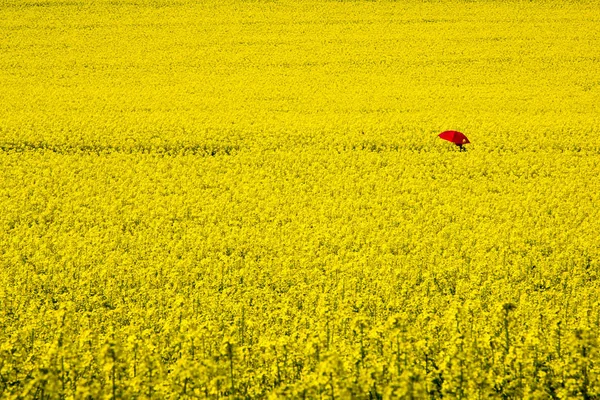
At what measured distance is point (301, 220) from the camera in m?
10.3

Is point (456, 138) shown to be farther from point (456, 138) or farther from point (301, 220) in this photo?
point (301, 220)

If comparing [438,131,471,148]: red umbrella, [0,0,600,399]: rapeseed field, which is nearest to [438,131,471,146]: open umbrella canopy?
[438,131,471,148]: red umbrella

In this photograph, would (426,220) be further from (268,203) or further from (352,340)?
(352,340)

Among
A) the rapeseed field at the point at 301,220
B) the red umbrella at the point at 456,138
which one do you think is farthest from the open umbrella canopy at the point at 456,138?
the rapeseed field at the point at 301,220

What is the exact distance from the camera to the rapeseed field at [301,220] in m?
5.41

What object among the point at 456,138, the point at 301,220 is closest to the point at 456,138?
the point at 456,138

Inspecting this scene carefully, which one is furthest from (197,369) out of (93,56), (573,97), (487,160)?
(93,56)

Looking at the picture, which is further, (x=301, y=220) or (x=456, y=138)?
(x=456, y=138)

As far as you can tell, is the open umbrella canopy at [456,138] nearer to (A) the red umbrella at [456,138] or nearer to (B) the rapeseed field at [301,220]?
(A) the red umbrella at [456,138]

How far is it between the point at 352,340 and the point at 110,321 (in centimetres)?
261

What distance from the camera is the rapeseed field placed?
541 cm

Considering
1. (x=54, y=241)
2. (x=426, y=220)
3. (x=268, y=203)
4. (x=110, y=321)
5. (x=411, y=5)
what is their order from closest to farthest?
(x=110, y=321)
(x=54, y=241)
(x=426, y=220)
(x=268, y=203)
(x=411, y=5)

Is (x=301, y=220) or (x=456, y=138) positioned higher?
(x=456, y=138)

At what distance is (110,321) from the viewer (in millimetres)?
6883
